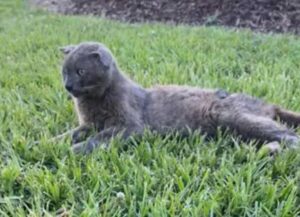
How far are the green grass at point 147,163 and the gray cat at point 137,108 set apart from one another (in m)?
0.13

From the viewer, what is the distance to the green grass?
7.34 ft

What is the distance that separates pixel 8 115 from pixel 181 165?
1456 millimetres

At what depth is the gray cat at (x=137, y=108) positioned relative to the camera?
116 inches

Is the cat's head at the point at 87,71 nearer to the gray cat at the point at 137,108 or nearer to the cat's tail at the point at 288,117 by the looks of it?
the gray cat at the point at 137,108

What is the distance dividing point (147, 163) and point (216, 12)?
567cm

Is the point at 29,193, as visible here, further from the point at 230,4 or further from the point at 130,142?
the point at 230,4

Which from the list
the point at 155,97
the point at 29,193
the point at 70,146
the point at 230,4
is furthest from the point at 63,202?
the point at 230,4

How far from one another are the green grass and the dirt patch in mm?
2740

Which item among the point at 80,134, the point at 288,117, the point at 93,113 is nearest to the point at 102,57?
the point at 93,113

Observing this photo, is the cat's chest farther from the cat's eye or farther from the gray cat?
the cat's eye

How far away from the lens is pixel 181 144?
2.87 meters

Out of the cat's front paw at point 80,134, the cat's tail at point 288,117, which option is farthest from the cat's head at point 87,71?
the cat's tail at point 288,117

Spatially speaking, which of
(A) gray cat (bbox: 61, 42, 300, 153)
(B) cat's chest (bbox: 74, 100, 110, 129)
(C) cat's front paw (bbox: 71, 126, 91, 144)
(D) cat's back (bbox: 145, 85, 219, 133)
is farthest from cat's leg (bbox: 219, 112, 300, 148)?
(C) cat's front paw (bbox: 71, 126, 91, 144)

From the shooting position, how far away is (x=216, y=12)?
26.1 ft
